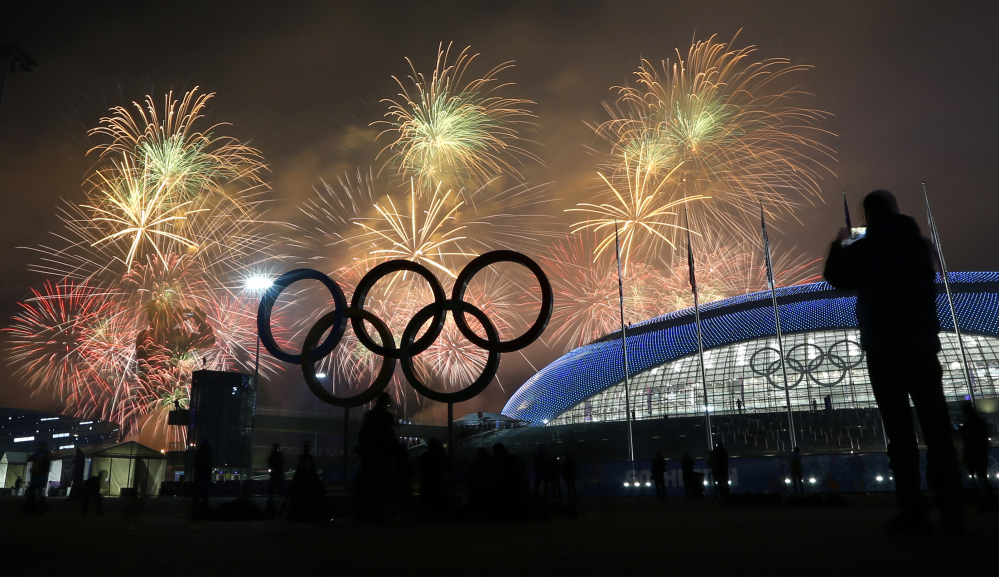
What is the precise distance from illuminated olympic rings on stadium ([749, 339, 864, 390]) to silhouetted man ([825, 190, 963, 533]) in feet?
149

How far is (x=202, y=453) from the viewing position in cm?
1623

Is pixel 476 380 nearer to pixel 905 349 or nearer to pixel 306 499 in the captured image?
pixel 306 499

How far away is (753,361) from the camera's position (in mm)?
51250

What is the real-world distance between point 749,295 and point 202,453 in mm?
54038

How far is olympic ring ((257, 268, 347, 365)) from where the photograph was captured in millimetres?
19422

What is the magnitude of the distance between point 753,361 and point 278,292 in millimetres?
39525

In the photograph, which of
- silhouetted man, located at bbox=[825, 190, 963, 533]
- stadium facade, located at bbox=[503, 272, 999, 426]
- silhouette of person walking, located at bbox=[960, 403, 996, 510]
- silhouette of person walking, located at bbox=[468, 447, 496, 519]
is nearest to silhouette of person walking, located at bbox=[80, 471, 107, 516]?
silhouette of person walking, located at bbox=[468, 447, 496, 519]

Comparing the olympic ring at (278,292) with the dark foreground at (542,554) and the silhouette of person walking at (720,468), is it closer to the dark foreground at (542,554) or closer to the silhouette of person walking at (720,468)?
the silhouette of person walking at (720,468)

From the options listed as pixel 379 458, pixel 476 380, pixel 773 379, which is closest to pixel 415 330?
pixel 476 380

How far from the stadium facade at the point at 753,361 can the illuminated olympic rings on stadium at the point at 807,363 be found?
2.7 inches

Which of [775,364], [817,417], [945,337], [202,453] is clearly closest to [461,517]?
[202,453]

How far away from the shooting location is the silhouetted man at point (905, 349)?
495cm

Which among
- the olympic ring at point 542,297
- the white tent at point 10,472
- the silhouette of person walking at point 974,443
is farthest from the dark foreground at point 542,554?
the white tent at point 10,472

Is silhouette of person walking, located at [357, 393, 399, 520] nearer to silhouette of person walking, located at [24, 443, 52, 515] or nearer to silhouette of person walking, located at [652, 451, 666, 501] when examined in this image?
silhouette of person walking, located at [24, 443, 52, 515]
